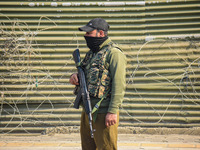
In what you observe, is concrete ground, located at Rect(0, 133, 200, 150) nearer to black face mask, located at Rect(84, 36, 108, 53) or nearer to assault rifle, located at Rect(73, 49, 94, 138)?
assault rifle, located at Rect(73, 49, 94, 138)

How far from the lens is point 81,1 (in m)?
5.23

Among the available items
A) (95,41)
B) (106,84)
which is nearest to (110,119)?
(106,84)

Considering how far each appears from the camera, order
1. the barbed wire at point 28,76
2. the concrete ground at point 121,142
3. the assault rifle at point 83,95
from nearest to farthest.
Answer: the assault rifle at point 83,95 → the concrete ground at point 121,142 → the barbed wire at point 28,76

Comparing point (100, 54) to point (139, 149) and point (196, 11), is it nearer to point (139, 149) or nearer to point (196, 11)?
point (139, 149)

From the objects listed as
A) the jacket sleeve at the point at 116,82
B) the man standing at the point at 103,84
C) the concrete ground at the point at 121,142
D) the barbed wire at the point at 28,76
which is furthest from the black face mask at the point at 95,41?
the barbed wire at the point at 28,76

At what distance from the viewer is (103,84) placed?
9.55 ft

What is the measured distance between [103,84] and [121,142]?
2.16 metres

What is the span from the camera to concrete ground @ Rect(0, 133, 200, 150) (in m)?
4.44

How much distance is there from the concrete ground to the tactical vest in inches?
72.6

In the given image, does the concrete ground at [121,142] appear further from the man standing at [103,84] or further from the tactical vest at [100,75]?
the tactical vest at [100,75]

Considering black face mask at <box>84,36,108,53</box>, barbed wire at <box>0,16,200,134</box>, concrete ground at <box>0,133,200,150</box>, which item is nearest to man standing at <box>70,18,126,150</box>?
black face mask at <box>84,36,108,53</box>

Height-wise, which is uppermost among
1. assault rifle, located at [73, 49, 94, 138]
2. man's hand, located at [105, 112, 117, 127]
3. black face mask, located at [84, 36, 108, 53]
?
black face mask, located at [84, 36, 108, 53]

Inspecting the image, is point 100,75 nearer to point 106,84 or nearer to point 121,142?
point 106,84

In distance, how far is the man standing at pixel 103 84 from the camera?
2801mm
